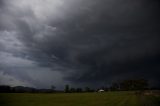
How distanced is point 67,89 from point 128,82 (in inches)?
2045

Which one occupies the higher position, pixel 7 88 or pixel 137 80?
pixel 137 80

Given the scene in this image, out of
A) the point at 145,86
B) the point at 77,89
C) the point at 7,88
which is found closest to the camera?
the point at 7,88

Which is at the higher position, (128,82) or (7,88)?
(128,82)

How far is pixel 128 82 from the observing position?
626ft

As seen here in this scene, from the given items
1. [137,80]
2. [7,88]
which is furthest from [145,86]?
[7,88]

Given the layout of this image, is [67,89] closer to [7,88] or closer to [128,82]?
[128,82]

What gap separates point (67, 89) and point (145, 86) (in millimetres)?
64661

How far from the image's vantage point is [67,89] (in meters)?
195

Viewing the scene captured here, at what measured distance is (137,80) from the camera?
608 feet

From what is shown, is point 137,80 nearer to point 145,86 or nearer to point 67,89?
point 145,86

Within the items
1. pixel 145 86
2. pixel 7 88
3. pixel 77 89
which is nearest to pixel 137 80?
pixel 145 86

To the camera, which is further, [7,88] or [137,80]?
[137,80]

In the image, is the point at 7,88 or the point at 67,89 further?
the point at 67,89

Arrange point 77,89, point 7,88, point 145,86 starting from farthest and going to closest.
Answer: point 77,89
point 145,86
point 7,88
